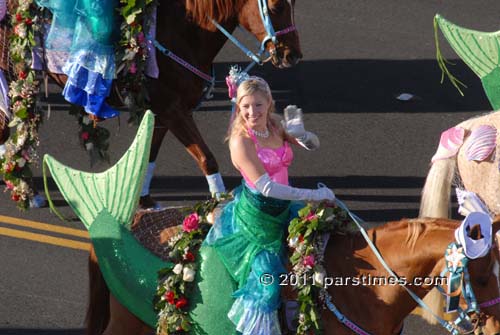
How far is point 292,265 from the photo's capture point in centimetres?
685

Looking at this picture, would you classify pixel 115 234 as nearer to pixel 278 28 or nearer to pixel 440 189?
pixel 440 189

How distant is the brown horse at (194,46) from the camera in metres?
9.66

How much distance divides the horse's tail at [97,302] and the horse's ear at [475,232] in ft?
8.26

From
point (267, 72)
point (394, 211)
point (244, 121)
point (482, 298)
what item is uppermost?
point (267, 72)

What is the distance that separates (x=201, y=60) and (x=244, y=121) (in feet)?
10.3

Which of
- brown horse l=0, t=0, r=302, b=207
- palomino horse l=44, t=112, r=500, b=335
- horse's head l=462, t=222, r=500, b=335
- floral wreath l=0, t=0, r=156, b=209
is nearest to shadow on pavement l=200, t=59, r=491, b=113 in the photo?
brown horse l=0, t=0, r=302, b=207

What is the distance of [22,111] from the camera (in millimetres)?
9992

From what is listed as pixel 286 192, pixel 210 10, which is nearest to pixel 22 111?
pixel 210 10

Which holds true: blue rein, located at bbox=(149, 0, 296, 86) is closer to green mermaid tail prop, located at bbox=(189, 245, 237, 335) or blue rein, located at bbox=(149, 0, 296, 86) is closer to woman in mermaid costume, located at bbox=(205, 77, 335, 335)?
woman in mermaid costume, located at bbox=(205, 77, 335, 335)

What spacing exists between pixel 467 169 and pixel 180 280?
2.23 m

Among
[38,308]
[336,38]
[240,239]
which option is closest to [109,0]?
[38,308]

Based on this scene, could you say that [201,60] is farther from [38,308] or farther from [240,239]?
[240,239]

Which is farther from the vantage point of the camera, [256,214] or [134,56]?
[134,56]

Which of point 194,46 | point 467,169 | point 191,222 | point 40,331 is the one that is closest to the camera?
point 191,222
